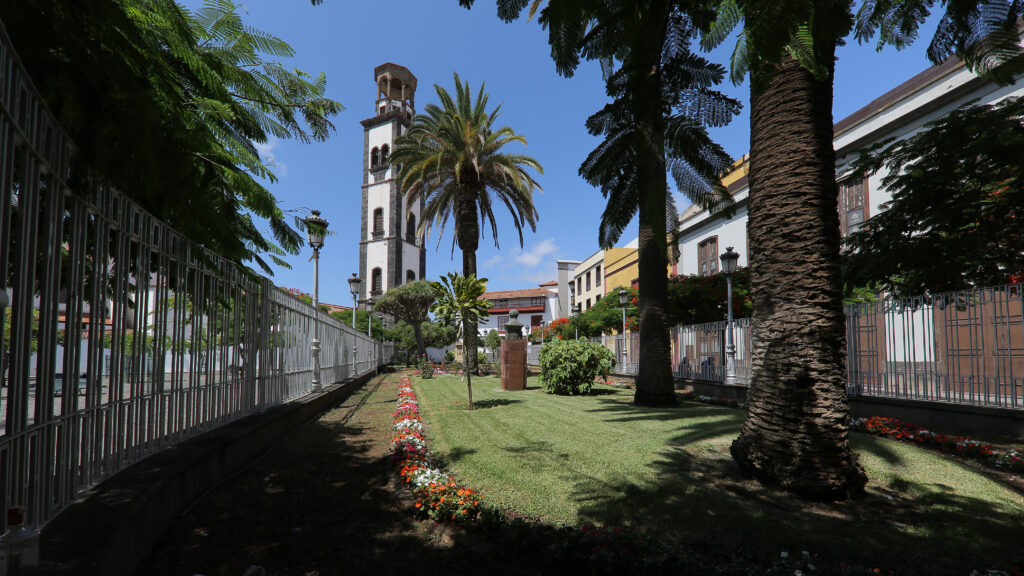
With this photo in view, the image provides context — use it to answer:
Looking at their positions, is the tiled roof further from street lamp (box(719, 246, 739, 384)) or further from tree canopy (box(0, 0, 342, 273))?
tree canopy (box(0, 0, 342, 273))

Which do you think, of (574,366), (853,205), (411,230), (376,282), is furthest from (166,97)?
(411,230)

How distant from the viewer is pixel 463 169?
2066 cm

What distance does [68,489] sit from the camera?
264cm

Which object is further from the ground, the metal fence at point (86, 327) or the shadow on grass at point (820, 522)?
the metal fence at point (86, 327)

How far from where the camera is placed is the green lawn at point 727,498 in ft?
11.2

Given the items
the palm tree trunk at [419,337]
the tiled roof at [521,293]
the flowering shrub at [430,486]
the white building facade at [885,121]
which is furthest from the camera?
the tiled roof at [521,293]

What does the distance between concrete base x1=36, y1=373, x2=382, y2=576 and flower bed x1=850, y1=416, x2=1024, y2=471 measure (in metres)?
8.39

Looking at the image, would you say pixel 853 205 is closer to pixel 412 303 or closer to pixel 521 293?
pixel 412 303

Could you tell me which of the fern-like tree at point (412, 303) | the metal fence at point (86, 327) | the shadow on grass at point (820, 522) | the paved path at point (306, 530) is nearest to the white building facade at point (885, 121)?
the shadow on grass at point (820, 522)

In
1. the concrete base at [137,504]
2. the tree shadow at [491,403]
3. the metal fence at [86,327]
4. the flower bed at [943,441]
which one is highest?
the metal fence at [86,327]

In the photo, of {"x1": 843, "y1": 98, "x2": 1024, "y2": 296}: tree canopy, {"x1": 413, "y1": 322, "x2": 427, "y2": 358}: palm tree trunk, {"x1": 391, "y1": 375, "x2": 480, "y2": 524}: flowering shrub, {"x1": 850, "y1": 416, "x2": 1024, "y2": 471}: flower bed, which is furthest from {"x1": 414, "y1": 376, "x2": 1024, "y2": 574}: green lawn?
{"x1": 413, "y1": 322, "x2": 427, "y2": 358}: palm tree trunk

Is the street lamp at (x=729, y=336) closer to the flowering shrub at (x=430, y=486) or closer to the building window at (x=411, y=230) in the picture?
the flowering shrub at (x=430, y=486)

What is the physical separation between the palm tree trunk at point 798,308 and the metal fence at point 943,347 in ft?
16.9

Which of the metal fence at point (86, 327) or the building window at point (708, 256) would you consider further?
the building window at point (708, 256)
